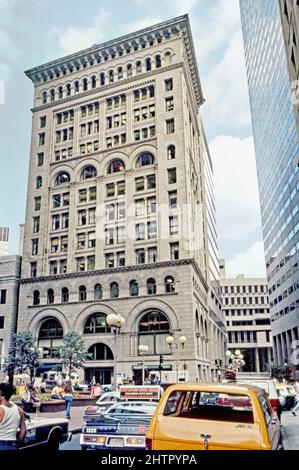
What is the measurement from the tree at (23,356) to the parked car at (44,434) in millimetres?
37466

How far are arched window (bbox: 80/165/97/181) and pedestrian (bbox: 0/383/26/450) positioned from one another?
50.6m

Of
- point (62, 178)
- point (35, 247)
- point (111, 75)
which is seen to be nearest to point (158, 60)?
point (111, 75)

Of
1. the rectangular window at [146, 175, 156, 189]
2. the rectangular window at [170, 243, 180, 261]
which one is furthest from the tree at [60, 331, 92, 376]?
the rectangular window at [146, 175, 156, 189]

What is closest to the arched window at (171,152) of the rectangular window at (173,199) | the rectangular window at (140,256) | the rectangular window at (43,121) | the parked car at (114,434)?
the rectangular window at (173,199)

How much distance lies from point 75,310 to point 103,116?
27762 millimetres

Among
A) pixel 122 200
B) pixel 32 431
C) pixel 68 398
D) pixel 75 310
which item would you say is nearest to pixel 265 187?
pixel 122 200

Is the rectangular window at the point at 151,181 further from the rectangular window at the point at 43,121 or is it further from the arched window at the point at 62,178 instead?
the rectangular window at the point at 43,121

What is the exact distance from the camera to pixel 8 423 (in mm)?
6074

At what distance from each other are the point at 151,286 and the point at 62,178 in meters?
22.3

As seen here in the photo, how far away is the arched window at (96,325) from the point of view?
1880 inches

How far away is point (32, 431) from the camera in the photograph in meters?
8.52

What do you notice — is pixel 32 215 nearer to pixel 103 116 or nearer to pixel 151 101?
pixel 103 116

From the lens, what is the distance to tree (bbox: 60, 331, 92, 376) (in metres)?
42.2

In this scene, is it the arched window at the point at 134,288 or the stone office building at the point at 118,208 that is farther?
the arched window at the point at 134,288
